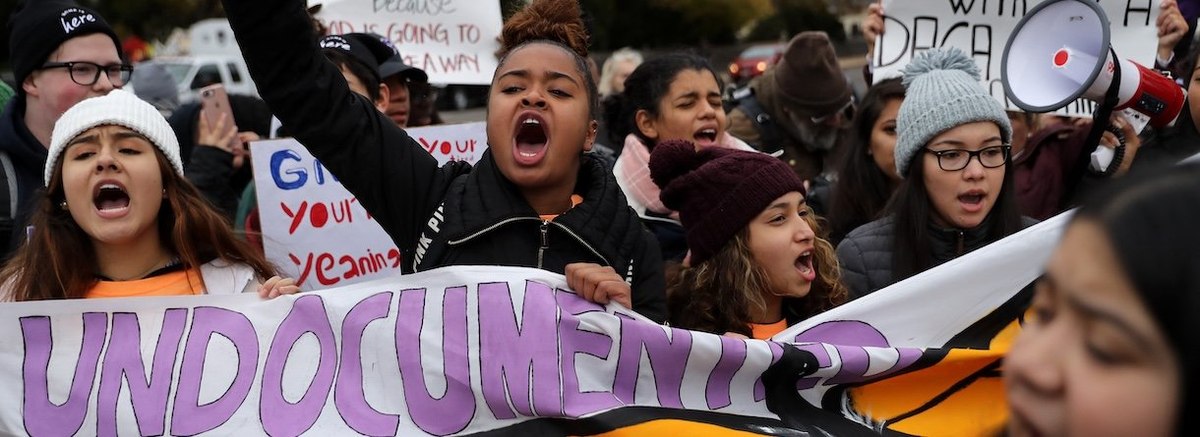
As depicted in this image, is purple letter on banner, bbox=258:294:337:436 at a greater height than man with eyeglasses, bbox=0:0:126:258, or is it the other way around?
man with eyeglasses, bbox=0:0:126:258

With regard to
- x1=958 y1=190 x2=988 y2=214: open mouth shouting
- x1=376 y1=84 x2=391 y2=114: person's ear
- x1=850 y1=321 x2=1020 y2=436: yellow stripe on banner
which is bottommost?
x1=850 y1=321 x2=1020 y2=436: yellow stripe on banner

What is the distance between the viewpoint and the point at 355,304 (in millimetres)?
2562

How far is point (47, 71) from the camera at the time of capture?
3.88 m

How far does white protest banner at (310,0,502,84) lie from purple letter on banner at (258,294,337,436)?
125 inches

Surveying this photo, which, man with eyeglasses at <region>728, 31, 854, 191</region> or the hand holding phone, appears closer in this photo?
the hand holding phone

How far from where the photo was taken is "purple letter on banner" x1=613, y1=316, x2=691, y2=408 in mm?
2429

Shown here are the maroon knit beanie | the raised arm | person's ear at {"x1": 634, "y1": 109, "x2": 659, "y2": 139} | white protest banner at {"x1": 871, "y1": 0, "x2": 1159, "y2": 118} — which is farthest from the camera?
white protest banner at {"x1": 871, "y1": 0, "x2": 1159, "y2": 118}

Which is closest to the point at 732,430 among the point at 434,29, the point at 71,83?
the point at 71,83

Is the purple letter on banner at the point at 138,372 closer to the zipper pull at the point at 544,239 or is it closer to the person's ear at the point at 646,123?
the zipper pull at the point at 544,239

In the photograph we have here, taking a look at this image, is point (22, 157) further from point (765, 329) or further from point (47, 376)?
point (765, 329)

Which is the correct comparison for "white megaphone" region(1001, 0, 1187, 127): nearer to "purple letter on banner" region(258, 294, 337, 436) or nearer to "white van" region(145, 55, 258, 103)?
"purple letter on banner" region(258, 294, 337, 436)

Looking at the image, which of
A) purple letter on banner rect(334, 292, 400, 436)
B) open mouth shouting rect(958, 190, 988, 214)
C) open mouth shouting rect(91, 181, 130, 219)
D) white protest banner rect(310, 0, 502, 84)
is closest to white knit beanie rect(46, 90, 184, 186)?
open mouth shouting rect(91, 181, 130, 219)

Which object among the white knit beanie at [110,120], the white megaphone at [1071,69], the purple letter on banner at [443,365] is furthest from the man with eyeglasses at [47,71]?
the white megaphone at [1071,69]

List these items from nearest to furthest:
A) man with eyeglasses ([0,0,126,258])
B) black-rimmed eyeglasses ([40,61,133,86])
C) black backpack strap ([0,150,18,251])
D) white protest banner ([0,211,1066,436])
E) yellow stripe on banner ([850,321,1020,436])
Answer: white protest banner ([0,211,1066,436])
yellow stripe on banner ([850,321,1020,436])
black backpack strap ([0,150,18,251])
man with eyeglasses ([0,0,126,258])
black-rimmed eyeglasses ([40,61,133,86])
